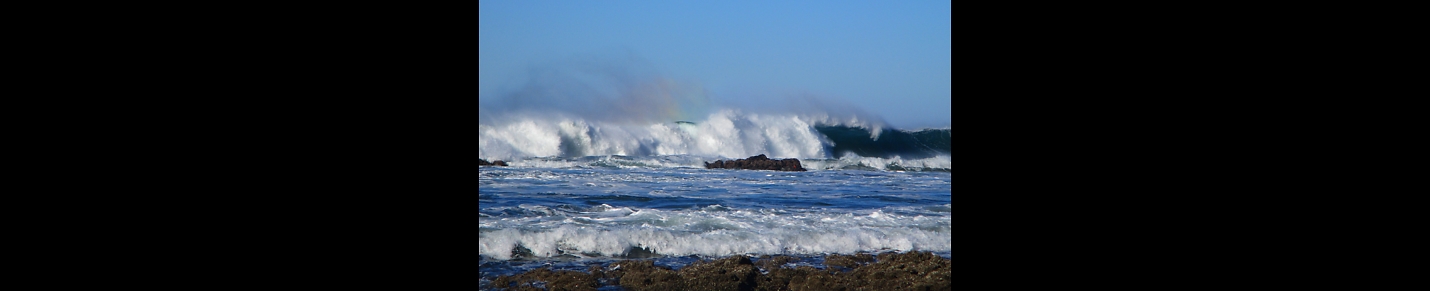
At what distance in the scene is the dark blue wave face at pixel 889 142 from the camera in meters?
18.3

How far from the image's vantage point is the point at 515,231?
485 cm

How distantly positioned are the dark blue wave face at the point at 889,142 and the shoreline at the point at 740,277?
1422 centimetres

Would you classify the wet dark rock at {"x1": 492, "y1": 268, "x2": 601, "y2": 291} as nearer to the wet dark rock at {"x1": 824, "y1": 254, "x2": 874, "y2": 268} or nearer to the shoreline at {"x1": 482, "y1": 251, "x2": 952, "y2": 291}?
the shoreline at {"x1": 482, "y1": 251, "x2": 952, "y2": 291}

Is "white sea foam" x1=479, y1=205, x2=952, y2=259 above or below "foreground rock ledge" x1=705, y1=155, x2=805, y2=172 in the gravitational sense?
below

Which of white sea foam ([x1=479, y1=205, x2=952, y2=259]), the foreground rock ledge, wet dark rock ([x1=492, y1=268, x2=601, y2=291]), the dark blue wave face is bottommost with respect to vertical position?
wet dark rock ([x1=492, y1=268, x2=601, y2=291])

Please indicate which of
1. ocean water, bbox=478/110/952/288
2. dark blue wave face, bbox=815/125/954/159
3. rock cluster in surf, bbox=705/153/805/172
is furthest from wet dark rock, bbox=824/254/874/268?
dark blue wave face, bbox=815/125/954/159

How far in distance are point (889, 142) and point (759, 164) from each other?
18.0 feet

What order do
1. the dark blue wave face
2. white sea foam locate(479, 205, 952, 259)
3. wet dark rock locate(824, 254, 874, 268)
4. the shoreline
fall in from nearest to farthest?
the shoreline, wet dark rock locate(824, 254, 874, 268), white sea foam locate(479, 205, 952, 259), the dark blue wave face

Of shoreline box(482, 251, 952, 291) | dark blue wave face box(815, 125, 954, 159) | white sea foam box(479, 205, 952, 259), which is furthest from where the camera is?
dark blue wave face box(815, 125, 954, 159)

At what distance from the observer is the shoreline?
3471 mm

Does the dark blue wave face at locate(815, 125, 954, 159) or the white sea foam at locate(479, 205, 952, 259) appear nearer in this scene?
the white sea foam at locate(479, 205, 952, 259)

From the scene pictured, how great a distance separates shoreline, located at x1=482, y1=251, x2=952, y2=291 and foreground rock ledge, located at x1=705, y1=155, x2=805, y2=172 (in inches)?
397
